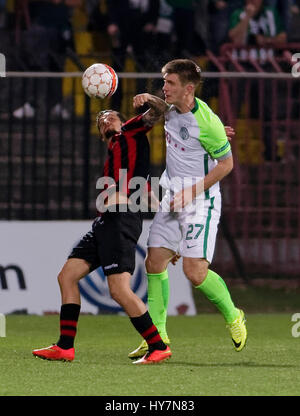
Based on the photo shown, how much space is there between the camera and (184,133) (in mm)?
9469

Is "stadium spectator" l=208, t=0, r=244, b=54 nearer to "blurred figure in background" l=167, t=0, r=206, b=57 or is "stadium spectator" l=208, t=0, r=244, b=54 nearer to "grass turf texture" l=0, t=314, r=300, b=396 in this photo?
"blurred figure in background" l=167, t=0, r=206, b=57

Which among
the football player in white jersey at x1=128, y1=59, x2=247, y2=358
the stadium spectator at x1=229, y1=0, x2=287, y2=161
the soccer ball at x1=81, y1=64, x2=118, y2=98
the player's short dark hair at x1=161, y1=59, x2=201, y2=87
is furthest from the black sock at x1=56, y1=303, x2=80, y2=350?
the stadium spectator at x1=229, y1=0, x2=287, y2=161

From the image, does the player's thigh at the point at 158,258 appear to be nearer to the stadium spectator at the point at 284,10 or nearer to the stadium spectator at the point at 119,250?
the stadium spectator at the point at 119,250

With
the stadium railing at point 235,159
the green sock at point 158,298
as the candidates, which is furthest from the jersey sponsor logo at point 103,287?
the green sock at point 158,298

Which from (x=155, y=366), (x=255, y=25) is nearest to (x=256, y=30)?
(x=255, y=25)

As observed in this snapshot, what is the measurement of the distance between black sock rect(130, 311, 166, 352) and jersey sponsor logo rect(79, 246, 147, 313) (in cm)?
366

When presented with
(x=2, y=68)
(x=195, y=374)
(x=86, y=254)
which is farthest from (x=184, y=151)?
(x=2, y=68)

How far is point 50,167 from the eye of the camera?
13992mm

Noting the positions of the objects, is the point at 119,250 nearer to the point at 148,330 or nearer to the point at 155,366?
the point at 148,330

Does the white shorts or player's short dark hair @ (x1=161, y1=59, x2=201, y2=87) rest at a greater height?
player's short dark hair @ (x1=161, y1=59, x2=201, y2=87)

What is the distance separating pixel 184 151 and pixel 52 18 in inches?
332

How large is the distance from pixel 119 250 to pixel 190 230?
2.44 ft

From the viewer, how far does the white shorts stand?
9492 millimetres

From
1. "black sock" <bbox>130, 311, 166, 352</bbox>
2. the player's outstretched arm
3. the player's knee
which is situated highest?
the player's outstretched arm
